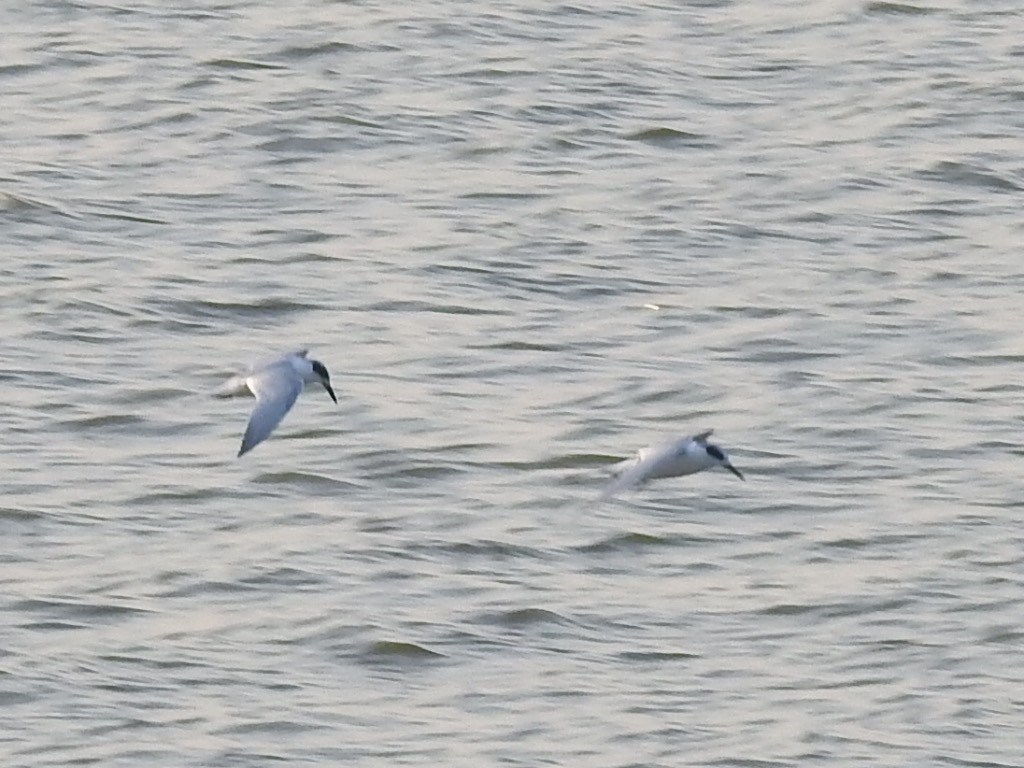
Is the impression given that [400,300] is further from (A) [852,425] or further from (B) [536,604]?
(B) [536,604]

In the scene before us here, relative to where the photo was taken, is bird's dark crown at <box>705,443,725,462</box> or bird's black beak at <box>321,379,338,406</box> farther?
bird's black beak at <box>321,379,338,406</box>

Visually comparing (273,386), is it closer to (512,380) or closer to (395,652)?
(395,652)

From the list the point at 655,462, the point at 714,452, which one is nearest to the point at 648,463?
the point at 655,462

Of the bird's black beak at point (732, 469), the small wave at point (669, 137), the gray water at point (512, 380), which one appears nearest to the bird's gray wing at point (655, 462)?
the bird's black beak at point (732, 469)

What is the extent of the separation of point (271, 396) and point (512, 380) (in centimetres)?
228

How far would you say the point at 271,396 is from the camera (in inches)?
358

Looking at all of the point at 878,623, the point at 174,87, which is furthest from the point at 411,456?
the point at 174,87

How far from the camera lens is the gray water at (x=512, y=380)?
884 centimetres

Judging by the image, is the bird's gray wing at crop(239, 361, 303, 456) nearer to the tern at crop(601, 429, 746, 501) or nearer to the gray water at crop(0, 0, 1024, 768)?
the gray water at crop(0, 0, 1024, 768)

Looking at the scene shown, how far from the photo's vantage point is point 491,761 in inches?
329

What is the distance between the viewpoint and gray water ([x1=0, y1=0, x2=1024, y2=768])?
29.0 ft

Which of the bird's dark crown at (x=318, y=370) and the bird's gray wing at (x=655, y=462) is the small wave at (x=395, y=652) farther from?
the bird's dark crown at (x=318, y=370)

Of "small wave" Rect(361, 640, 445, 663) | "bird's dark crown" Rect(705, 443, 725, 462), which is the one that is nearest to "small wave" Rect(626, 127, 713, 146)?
"bird's dark crown" Rect(705, 443, 725, 462)

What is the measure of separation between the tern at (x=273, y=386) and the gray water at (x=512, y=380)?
616mm
